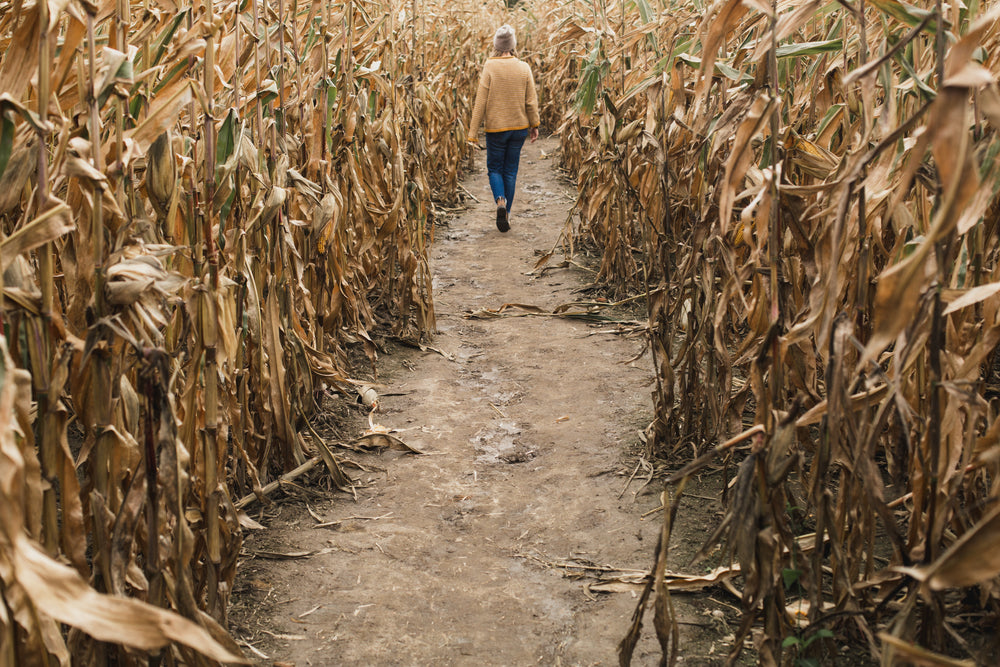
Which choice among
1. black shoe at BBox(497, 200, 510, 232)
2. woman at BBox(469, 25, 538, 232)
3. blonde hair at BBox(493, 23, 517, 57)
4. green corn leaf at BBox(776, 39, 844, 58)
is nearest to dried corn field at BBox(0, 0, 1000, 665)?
green corn leaf at BBox(776, 39, 844, 58)

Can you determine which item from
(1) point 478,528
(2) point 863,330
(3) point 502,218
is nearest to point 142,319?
(1) point 478,528

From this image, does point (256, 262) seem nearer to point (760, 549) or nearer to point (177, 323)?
point (177, 323)

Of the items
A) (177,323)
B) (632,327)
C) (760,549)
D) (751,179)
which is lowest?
(632,327)

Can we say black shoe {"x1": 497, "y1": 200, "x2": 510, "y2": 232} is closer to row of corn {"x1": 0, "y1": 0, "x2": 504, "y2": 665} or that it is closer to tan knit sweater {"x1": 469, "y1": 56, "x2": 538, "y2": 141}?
tan knit sweater {"x1": 469, "y1": 56, "x2": 538, "y2": 141}

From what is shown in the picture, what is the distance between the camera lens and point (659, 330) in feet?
10.5

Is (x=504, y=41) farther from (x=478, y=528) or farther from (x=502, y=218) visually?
(x=478, y=528)

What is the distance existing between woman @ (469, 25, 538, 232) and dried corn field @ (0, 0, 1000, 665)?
434 centimetres

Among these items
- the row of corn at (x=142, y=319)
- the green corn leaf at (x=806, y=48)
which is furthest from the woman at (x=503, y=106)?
the green corn leaf at (x=806, y=48)

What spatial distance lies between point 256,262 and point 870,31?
1.87 m

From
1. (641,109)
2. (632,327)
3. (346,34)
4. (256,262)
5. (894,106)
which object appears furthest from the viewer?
(641,109)

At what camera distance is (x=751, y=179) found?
Answer: 242cm

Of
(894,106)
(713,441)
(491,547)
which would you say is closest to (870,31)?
(894,106)

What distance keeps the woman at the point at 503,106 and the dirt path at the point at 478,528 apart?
3055 millimetres

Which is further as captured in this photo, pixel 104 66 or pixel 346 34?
pixel 346 34
